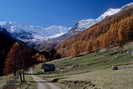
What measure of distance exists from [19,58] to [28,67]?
6848cm

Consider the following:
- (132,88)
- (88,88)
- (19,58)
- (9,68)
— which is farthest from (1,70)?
(132,88)

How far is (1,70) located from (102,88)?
128549mm

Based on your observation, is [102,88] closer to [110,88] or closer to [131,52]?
[110,88]

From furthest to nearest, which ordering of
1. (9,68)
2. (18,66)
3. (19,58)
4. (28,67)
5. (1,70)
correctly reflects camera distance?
(28,67) < (1,70) < (9,68) < (19,58) < (18,66)

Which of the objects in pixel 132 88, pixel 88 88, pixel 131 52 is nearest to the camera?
pixel 132 88

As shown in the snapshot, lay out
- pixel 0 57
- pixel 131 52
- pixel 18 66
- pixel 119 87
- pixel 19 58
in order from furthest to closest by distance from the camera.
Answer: pixel 0 57, pixel 131 52, pixel 19 58, pixel 18 66, pixel 119 87

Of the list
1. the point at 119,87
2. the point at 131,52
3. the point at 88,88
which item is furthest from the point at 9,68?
the point at 119,87

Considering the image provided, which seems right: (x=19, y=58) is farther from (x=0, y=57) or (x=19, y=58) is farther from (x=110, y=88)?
(x=0, y=57)

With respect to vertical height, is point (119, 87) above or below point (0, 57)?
below

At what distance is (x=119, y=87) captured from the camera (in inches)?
1303

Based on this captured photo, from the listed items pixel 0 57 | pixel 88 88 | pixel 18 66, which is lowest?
pixel 88 88

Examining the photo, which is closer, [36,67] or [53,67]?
[53,67]

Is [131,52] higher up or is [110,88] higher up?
[131,52]

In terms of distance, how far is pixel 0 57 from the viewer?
573 ft
